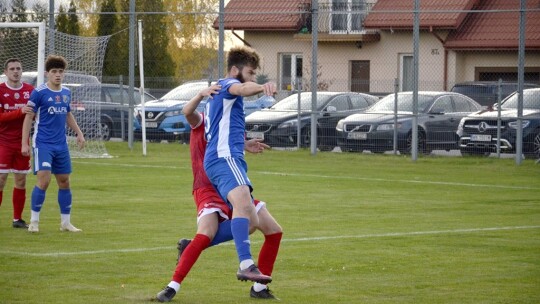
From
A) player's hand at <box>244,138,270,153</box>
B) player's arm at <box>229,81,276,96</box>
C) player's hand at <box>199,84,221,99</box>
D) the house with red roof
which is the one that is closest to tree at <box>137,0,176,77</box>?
the house with red roof

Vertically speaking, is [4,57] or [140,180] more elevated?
[4,57]

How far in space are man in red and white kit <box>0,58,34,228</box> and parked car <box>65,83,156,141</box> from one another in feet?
45.1

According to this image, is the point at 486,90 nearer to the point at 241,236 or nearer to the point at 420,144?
the point at 420,144

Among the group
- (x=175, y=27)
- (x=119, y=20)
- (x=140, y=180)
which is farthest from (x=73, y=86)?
(x=175, y=27)

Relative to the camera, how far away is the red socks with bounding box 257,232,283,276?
9008 millimetres

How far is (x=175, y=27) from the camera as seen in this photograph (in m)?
44.3

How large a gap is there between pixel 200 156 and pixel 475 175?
14.6m

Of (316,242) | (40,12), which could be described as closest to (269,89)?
(316,242)

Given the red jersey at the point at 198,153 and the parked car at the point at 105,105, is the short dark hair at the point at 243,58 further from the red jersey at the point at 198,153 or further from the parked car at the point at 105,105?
the parked car at the point at 105,105

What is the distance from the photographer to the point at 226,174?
8.81 meters

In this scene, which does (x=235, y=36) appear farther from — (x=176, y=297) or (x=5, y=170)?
(x=176, y=297)

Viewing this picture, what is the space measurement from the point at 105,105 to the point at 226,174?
23104 mm

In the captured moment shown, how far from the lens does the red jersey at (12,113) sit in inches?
549

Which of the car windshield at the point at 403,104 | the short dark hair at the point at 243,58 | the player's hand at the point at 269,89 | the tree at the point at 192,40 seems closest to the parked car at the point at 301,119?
the car windshield at the point at 403,104
